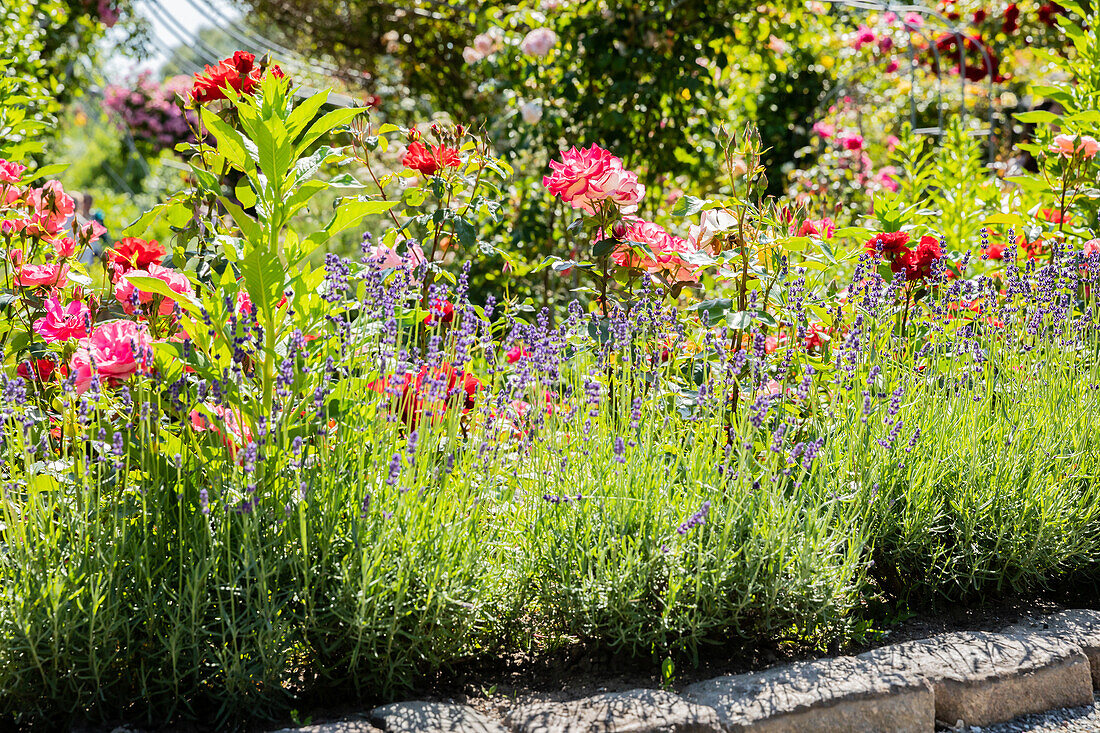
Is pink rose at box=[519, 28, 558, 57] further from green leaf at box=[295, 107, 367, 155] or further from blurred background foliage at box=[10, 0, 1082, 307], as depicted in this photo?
green leaf at box=[295, 107, 367, 155]

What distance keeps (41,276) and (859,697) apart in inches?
86.8

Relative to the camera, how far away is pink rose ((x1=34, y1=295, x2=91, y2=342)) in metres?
2.06

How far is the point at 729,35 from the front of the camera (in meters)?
4.96

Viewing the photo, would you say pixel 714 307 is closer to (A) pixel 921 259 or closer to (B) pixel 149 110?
(A) pixel 921 259

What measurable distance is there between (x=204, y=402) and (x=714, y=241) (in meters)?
1.61

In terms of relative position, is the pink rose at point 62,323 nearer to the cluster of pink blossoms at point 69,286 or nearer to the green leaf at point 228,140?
the cluster of pink blossoms at point 69,286

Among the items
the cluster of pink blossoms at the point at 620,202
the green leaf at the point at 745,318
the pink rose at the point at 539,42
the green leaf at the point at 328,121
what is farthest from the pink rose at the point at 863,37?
the green leaf at the point at 328,121

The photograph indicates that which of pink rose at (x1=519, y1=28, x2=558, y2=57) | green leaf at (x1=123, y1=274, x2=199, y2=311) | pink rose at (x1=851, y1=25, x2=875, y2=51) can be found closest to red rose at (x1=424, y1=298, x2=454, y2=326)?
green leaf at (x1=123, y1=274, x2=199, y2=311)

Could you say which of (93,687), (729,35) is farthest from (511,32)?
(93,687)

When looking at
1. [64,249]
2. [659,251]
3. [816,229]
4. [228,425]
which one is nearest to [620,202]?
[659,251]

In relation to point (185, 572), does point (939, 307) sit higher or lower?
higher

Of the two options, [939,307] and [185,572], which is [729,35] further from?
[185,572]

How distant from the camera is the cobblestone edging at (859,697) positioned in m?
1.60

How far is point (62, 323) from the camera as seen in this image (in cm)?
207
